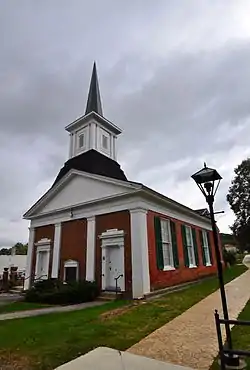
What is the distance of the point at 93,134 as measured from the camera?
1845 cm

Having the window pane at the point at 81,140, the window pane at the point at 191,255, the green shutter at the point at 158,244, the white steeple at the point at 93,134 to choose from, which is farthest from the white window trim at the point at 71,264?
the window pane at the point at 81,140

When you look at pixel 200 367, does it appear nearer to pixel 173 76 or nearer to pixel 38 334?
pixel 38 334

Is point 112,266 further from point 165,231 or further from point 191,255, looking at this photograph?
point 191,255

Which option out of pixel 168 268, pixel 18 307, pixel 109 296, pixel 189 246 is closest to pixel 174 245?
pixel 168 268

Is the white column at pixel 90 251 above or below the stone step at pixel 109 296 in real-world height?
above

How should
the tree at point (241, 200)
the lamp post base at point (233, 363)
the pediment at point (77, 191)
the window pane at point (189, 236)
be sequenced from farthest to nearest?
the tree at point (241, 200)
the window pane at point (189, 236)
the pediment at point (77, 191)
the lamp post base at point (233, 363)

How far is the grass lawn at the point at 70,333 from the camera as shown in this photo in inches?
A: 172

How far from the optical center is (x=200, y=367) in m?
3.90

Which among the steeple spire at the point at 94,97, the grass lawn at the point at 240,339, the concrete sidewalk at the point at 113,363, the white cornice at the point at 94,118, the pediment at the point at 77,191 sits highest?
the steeple spire at the point at 94,97

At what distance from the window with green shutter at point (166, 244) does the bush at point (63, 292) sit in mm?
3350

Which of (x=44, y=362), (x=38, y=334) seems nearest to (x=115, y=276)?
(x=38, y=334)

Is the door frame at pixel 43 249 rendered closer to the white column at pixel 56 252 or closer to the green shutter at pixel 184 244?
the white column at pixel 56 252

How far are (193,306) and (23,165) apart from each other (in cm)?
1410

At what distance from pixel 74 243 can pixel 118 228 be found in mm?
3058
